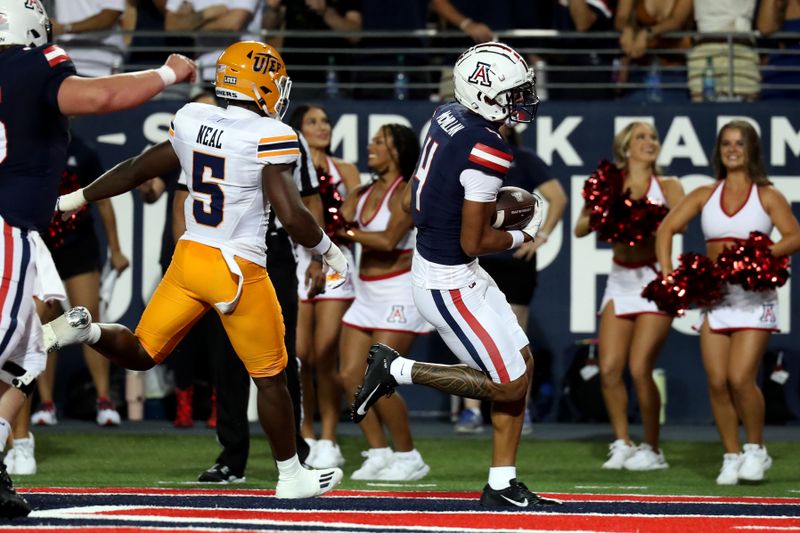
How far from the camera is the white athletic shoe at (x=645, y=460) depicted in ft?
32.0

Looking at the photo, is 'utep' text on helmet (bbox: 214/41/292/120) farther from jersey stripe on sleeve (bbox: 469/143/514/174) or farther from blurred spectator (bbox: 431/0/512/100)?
blurred spectator (bbox: 431/0/512/100)

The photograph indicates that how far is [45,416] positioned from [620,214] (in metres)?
4.93

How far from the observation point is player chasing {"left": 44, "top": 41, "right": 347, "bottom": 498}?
22.3 feet

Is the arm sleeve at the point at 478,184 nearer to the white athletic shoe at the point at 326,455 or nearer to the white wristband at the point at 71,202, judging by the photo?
the white wristband at the point at 71,202

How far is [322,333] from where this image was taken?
9727 mm

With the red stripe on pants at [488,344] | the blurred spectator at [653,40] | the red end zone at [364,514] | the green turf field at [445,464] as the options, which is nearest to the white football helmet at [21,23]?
the red end zone at [364,514]

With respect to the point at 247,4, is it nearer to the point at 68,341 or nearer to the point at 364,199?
the point at 364,199

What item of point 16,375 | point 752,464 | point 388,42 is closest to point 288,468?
point 16,375

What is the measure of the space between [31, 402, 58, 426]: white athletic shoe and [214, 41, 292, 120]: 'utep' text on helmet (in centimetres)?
553

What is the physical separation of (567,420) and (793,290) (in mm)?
2189

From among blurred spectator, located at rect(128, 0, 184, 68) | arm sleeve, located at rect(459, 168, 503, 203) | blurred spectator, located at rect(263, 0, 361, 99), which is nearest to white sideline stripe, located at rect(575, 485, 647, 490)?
arm sleeve, located at rect(459, 168, 503, 203)

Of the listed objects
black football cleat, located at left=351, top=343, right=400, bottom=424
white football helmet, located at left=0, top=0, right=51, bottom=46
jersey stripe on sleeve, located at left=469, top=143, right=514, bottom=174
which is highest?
white football helmet, located at left=0, top=0, right=51, bottom=46

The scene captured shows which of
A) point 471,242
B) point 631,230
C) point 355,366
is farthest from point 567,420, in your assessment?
point 471,242

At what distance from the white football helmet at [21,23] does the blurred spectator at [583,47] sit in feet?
24.8
